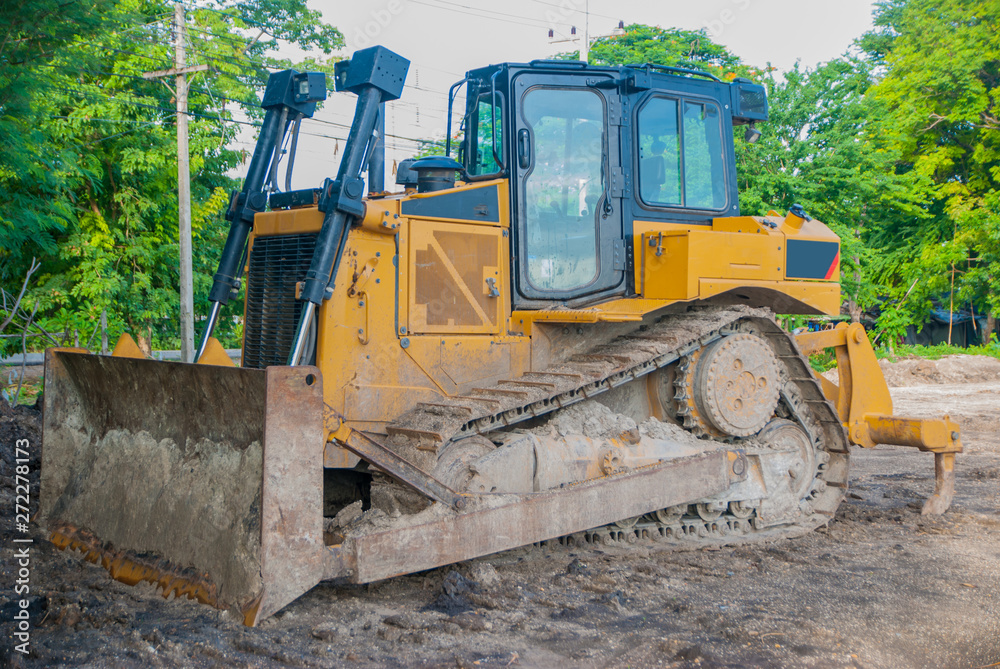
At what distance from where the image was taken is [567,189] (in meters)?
5.77

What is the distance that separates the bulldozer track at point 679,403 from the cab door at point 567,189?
20.3 inches

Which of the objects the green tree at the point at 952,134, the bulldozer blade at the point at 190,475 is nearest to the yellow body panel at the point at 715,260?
the bulldozer blade at the point at 190,475

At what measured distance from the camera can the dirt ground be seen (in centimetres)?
380

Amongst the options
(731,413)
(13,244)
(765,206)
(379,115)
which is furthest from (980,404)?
(13,244)

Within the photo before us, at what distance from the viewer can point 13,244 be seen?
1166 cm

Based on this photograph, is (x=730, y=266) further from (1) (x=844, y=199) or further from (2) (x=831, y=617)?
(1) (x=844, y=199)

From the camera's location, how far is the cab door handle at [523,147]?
5520 mm

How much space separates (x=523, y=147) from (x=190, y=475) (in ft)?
9.36

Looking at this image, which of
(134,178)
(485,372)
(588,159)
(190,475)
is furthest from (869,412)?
(134,178)

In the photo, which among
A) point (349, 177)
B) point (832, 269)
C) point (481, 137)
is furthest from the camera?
point (832, 269)

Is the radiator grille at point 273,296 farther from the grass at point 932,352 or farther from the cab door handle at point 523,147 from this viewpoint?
the grass at point 932,352

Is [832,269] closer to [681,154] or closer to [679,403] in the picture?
[681,154]

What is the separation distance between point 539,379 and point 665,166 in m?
2.03

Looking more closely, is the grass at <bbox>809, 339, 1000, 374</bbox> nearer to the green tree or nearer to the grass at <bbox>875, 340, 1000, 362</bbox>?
the grass at <bbox>875, 340, 1000, 362</bbox>
